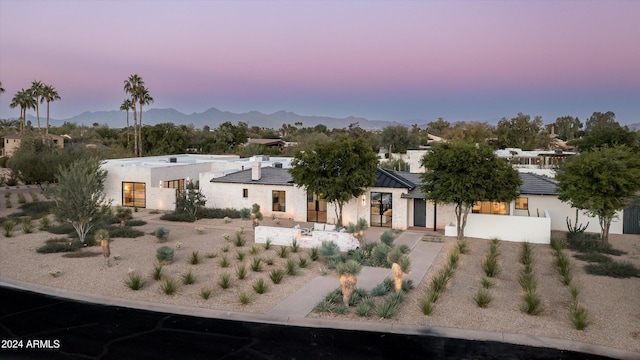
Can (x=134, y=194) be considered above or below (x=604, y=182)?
below

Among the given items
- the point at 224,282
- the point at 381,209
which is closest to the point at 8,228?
the point at 224,282

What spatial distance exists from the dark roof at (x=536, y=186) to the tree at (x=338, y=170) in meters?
8.39

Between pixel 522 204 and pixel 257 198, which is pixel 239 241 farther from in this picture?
pixel 522 204

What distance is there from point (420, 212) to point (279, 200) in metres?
8.76

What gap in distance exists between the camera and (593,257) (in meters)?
20.2

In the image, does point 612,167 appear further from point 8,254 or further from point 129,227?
point 8,254

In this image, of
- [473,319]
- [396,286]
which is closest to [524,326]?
[473,319]

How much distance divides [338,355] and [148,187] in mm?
26706

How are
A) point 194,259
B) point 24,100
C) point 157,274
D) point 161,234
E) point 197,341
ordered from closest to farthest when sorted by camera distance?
point 197,341, point 157,274, point 194,259, point 161,234, point 24,100

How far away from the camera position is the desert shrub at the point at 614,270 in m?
17.7

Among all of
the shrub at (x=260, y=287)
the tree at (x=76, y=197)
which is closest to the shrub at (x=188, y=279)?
the shrub at (x=260, y=287)

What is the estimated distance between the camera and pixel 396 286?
15086mm

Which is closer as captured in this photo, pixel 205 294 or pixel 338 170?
pixel 205 294

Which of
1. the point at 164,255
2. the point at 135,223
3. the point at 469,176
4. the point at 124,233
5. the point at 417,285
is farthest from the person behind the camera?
the point at 135,223
